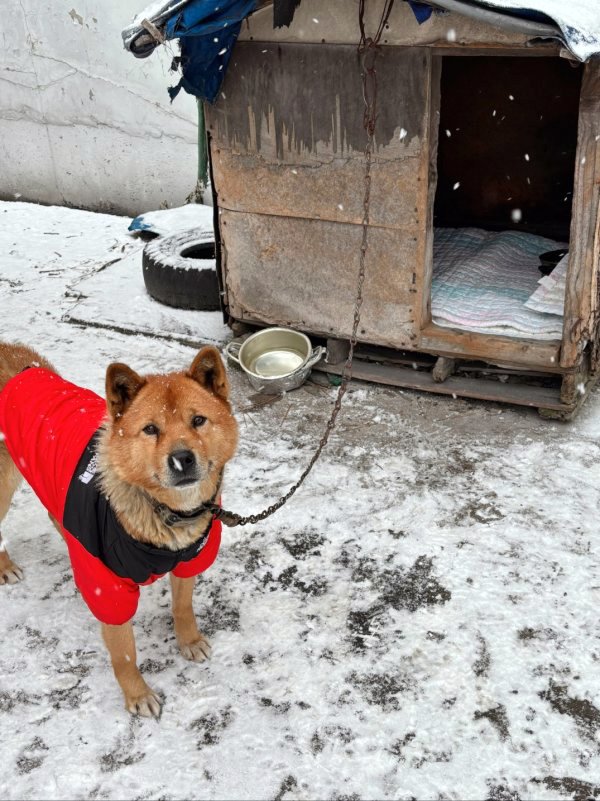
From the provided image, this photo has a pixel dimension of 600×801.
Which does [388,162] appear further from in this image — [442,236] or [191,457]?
[191,457]

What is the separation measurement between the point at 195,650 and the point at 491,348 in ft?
9.72

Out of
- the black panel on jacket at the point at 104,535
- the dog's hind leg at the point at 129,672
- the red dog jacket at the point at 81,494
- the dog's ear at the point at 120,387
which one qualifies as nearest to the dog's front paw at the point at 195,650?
the dog's hind leg at the point at 129,672

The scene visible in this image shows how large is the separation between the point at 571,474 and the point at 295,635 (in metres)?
2.12

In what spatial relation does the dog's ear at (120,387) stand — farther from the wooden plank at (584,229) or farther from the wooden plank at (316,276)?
the wooden plank at (584,229)

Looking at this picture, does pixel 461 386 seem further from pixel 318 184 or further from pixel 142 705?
pixel 142 705

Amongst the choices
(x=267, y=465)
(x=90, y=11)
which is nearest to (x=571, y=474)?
(x=267, y=465)

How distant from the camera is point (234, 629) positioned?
364 cm

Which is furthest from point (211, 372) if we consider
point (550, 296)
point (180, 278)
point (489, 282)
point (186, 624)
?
point (180, 278)

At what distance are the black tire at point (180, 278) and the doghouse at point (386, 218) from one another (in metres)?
0.70

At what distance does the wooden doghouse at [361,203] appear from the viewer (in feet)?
15.3

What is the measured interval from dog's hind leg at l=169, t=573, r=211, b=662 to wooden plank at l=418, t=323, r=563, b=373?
2.76 meters

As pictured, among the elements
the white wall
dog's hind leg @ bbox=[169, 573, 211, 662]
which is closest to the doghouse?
dog's hind leg @ bbox=[169, 573, 211, 662]

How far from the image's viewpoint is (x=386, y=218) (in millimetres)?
5160

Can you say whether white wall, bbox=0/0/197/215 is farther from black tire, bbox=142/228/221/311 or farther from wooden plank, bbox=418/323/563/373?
wooden plank, bbox=418/323/563/373
